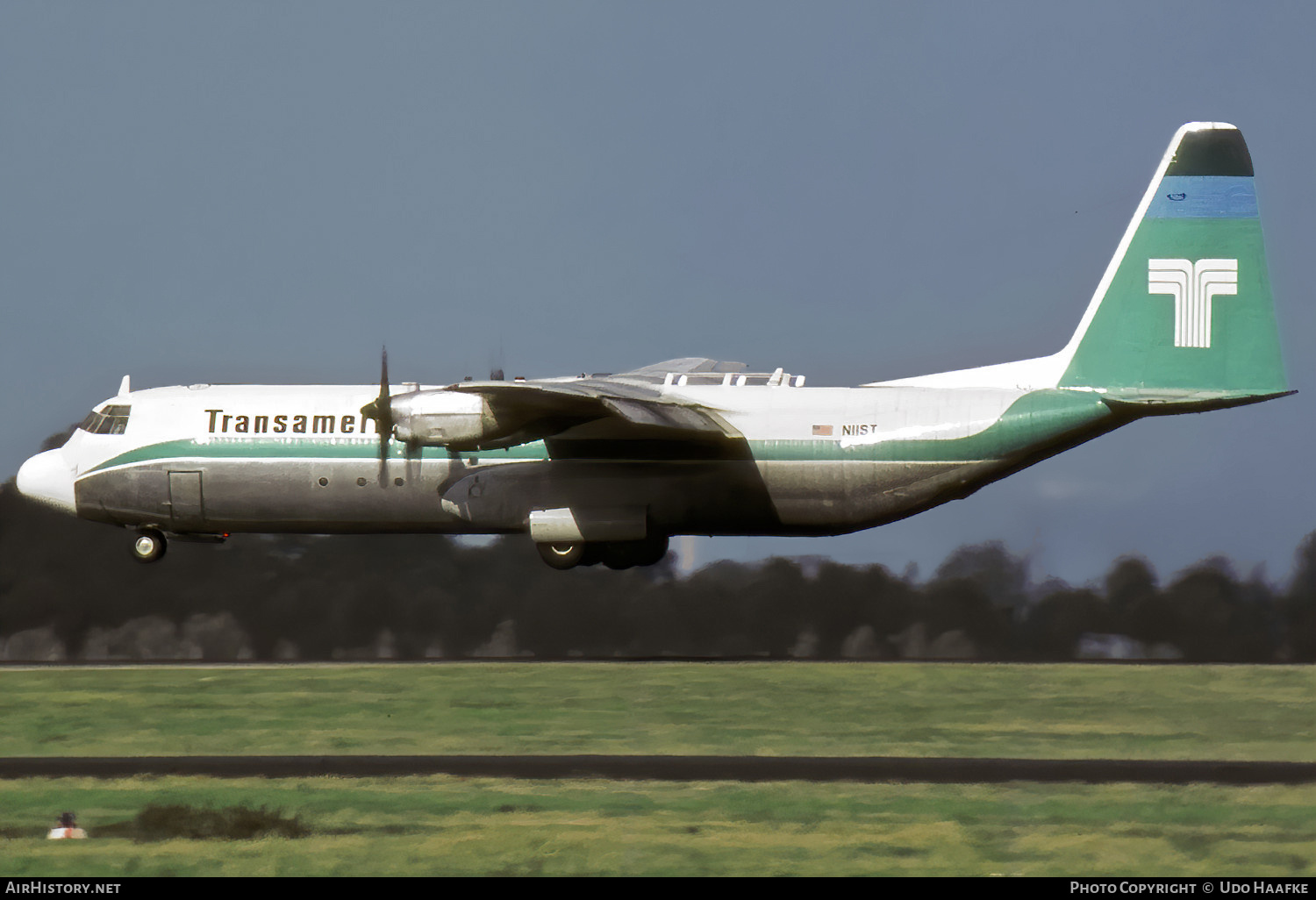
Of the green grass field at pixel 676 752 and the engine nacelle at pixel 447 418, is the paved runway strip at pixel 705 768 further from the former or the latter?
the engine nacelle at pixel 447 418

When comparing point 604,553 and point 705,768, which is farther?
point 604,553

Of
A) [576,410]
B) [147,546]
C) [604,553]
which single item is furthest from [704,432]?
[147,546]

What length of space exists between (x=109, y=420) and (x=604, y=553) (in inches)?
438

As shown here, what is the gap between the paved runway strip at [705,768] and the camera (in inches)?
739

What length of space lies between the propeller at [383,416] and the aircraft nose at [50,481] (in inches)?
289

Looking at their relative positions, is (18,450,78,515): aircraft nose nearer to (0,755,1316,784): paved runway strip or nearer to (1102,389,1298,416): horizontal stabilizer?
(0,755,1316,784): paved runway strip

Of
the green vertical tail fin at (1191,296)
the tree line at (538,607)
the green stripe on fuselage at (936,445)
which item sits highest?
the green vertical tail fin at (1191,296)

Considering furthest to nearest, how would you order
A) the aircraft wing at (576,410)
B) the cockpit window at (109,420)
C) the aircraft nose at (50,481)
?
1. the aircraft nose at (50,481)
2. the cockpit window at (109,420)
3. the aircraft wing at (576,410)

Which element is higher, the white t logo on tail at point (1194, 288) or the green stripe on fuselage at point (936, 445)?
the white t logo on tail at point (1194, 288)

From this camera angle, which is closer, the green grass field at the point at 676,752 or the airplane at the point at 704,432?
the green grass field at the point at 676,752

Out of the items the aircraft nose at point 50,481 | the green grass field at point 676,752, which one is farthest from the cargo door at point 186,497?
the green grass field at point 676,752

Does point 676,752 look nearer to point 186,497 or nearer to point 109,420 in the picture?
point 186,497

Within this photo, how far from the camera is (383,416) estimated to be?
2884cm
